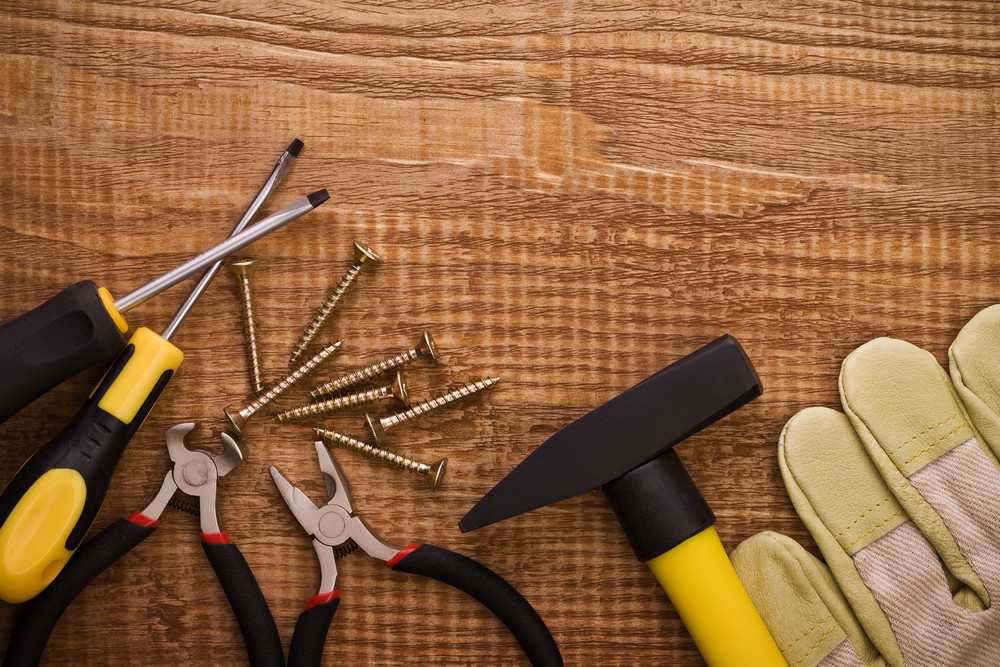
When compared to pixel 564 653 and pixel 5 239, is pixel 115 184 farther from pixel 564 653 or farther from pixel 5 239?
pixel 564 653

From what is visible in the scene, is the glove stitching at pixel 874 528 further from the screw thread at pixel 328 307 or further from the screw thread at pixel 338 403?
the screw thread at pixel 328 307

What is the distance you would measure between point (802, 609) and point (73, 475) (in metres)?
0.98

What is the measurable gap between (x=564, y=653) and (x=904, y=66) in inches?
38.8

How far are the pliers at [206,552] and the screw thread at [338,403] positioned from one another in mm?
90

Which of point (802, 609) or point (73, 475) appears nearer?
point (73, 475)

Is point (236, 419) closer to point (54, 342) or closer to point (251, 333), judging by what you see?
point (251, 333)

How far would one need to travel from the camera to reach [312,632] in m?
0.90

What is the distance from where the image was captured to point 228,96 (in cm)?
97

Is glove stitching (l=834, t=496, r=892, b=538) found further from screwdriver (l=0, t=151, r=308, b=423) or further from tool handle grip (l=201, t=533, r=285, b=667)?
screwdriver (l=0, t=151, r=308, b=423)

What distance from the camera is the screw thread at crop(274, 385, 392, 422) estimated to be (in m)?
0.94

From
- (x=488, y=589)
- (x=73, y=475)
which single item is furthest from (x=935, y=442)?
(x=73, y=475)

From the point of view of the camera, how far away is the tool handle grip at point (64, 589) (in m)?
0.88

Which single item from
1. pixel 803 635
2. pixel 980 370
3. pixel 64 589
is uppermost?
pixel 980 370

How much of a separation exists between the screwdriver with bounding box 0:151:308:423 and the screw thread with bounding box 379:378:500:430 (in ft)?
1.17
